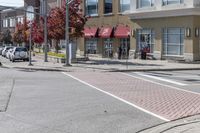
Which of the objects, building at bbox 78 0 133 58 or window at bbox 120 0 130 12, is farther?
building at bbox 78 0 133 58

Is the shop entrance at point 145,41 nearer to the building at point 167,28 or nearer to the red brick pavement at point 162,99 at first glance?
the building at point 167,28

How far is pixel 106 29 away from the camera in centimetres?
5578

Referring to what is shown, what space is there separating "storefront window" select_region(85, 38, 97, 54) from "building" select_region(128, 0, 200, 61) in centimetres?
983

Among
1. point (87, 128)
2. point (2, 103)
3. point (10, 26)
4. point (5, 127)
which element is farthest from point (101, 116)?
point (10, 26)

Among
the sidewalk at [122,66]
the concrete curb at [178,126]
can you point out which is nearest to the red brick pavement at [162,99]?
the concrete curb at [178,126]

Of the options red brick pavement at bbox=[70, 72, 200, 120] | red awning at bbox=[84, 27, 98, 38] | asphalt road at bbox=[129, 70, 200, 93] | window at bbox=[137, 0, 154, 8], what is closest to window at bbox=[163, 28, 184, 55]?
window at bbox=[137, 0, 154, 8]

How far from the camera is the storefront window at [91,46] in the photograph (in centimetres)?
5947

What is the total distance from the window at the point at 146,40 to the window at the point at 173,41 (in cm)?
213

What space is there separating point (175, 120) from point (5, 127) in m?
4.11

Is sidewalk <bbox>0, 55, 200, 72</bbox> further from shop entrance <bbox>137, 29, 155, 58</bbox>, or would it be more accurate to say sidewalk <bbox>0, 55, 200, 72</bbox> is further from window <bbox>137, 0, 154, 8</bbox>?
window <bbox>137, 0, 154, 8</bbox>

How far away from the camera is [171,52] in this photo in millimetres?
44875

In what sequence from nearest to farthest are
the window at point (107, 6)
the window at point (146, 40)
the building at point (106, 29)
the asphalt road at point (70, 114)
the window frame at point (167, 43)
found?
the asphalt road at point (70, 114), the window frame at point (167, 43), the window at point (146, 40), the building at point (106, 29), the window at point (107, 6)

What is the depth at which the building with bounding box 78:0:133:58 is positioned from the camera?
52.9 m

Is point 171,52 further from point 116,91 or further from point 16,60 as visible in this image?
point 116,91
